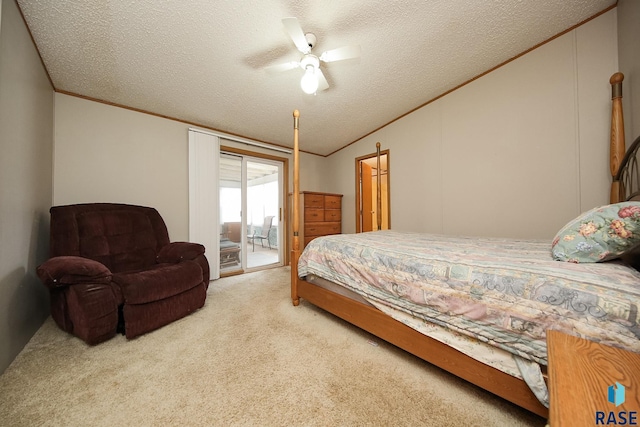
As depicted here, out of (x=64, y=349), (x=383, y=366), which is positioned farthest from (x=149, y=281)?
(x=383, y=366)

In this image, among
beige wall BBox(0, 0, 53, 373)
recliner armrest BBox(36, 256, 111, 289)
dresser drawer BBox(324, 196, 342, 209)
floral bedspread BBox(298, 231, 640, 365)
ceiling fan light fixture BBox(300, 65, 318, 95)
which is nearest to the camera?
floral bedspread BBox(298, 231, 640, 365)

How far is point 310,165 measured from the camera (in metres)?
4.70

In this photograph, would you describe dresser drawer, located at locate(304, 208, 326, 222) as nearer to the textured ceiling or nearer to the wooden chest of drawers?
the wooden chest of drawers

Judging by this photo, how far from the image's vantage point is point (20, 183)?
158 centimetres

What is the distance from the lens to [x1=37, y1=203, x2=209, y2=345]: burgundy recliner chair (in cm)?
154

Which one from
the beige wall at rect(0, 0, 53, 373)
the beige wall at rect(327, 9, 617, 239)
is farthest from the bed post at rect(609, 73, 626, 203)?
the beige wall at rect(0, 0, 53, 373)

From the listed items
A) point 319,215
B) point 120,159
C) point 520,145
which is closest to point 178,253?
point 120,159

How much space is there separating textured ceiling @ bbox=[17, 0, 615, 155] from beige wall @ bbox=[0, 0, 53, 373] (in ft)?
1.01

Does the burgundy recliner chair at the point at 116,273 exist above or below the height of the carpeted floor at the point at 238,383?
above

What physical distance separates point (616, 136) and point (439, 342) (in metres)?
2.19

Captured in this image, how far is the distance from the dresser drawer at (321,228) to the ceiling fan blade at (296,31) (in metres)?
2.67

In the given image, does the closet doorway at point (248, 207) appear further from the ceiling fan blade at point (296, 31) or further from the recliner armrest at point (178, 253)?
the ceiling fan blade at point (296, 31)

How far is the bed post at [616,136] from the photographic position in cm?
168

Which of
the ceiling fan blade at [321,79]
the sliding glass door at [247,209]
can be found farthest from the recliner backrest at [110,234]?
the ceiling fan blade at [321,79]
